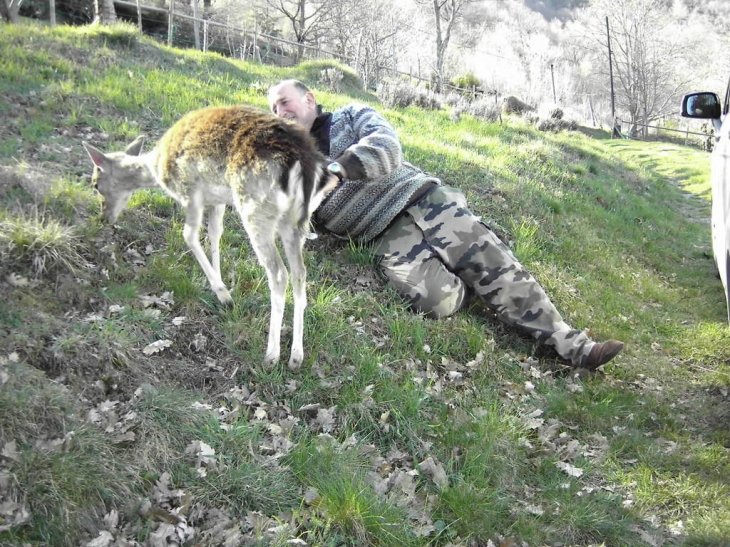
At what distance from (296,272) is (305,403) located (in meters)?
0.99

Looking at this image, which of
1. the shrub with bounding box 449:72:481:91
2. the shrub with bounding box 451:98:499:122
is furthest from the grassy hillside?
the shrub with bounding box 449:72:481:91

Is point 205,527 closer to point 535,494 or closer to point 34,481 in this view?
point 34,481

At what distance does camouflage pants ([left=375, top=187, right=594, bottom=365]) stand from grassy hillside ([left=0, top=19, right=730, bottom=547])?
0.87ft

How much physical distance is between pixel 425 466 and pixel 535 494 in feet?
2.66

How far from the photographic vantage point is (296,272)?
13.1 feet

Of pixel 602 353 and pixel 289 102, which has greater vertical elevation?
pixel 289 102

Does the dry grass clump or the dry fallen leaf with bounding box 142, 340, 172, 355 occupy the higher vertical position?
the dry grass clump

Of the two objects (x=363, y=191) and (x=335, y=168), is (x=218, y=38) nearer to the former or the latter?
(x=363, y=191)

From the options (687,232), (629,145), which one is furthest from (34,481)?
(629,145)

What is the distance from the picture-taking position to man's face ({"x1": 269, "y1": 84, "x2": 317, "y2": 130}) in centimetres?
510

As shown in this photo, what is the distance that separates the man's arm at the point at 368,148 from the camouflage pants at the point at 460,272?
2.66ft

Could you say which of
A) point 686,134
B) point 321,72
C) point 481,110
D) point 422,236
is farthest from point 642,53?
point 422,236

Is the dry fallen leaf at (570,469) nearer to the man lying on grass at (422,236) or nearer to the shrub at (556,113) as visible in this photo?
the man lying on grass at (422,236)

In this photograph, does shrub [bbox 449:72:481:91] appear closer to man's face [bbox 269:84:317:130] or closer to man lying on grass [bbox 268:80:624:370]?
man lying on grass [bbox 268:80:624:370]
